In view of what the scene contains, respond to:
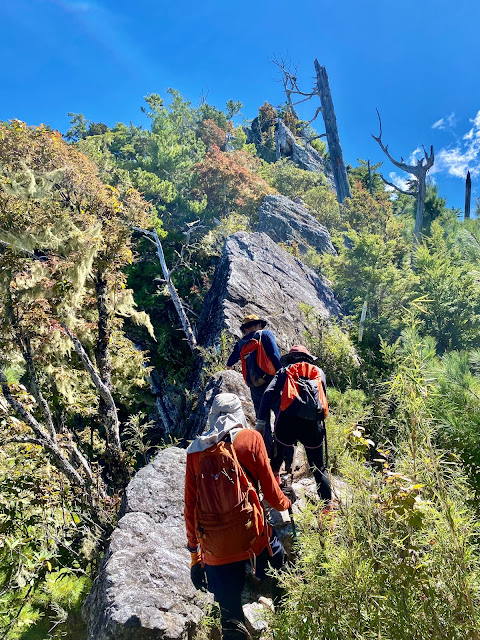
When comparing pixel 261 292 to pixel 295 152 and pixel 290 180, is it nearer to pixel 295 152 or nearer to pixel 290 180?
pixel 290 180

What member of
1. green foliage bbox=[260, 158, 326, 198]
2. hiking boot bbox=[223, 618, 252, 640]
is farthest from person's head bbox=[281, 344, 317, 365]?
green foliage bbox=[260, 158, 326, 198]

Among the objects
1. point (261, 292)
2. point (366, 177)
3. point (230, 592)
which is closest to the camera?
point (230, 592)

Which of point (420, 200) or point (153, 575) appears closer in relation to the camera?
point (153, 575)

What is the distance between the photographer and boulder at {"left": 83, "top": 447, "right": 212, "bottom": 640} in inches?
114

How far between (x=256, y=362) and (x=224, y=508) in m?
2.34

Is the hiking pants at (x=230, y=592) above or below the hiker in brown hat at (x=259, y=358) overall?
below

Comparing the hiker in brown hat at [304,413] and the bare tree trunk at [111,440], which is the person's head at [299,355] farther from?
the bare tree trunk at [111,440]

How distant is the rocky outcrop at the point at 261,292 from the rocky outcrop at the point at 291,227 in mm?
5172

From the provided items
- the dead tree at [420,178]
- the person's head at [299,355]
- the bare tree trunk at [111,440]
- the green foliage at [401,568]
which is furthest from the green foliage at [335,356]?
the dead tree at [420,178]

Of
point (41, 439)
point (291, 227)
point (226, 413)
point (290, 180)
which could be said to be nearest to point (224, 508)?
point (226, 413)

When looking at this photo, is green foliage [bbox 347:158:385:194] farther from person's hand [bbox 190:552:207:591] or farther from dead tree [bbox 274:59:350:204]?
person's hand [bbox 190:552:207:591]

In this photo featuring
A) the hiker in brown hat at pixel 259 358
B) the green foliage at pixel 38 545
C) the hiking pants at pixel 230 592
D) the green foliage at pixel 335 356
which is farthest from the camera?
the green foliage at pixel 335 356

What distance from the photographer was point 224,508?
244 centimetres

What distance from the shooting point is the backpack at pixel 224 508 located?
2.44 m
